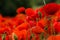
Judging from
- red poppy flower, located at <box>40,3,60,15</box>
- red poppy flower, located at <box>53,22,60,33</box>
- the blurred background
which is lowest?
red poppy flower, located at <box>53,22,60,33</box>

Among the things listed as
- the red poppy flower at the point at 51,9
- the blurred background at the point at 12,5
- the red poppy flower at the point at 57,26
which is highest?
the blurred background at the point at 12,5

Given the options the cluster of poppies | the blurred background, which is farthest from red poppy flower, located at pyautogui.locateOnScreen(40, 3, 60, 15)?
the blurred background

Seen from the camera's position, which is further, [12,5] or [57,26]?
[12,5]

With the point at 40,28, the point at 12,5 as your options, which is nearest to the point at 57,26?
the point at 40,28

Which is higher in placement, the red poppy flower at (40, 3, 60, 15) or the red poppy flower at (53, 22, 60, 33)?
the red poppy flower at (40, 3, 60, 15)

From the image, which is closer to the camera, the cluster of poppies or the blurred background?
the cluster of poppies

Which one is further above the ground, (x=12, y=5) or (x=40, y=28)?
(x=12, y=5)

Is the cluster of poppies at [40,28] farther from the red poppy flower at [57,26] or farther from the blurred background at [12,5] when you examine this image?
the blurred background at [12,5]

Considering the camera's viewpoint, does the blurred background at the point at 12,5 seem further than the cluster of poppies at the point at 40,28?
Yes

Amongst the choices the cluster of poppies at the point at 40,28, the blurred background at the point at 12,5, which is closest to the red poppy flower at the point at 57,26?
the cluster of poppies at the point at 40,28

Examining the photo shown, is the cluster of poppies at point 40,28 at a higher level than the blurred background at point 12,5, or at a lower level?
lower

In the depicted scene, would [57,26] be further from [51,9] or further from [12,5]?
[12,5]

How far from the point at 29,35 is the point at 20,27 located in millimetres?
86

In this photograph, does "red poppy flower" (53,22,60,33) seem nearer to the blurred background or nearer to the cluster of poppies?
the cluster of poppies
